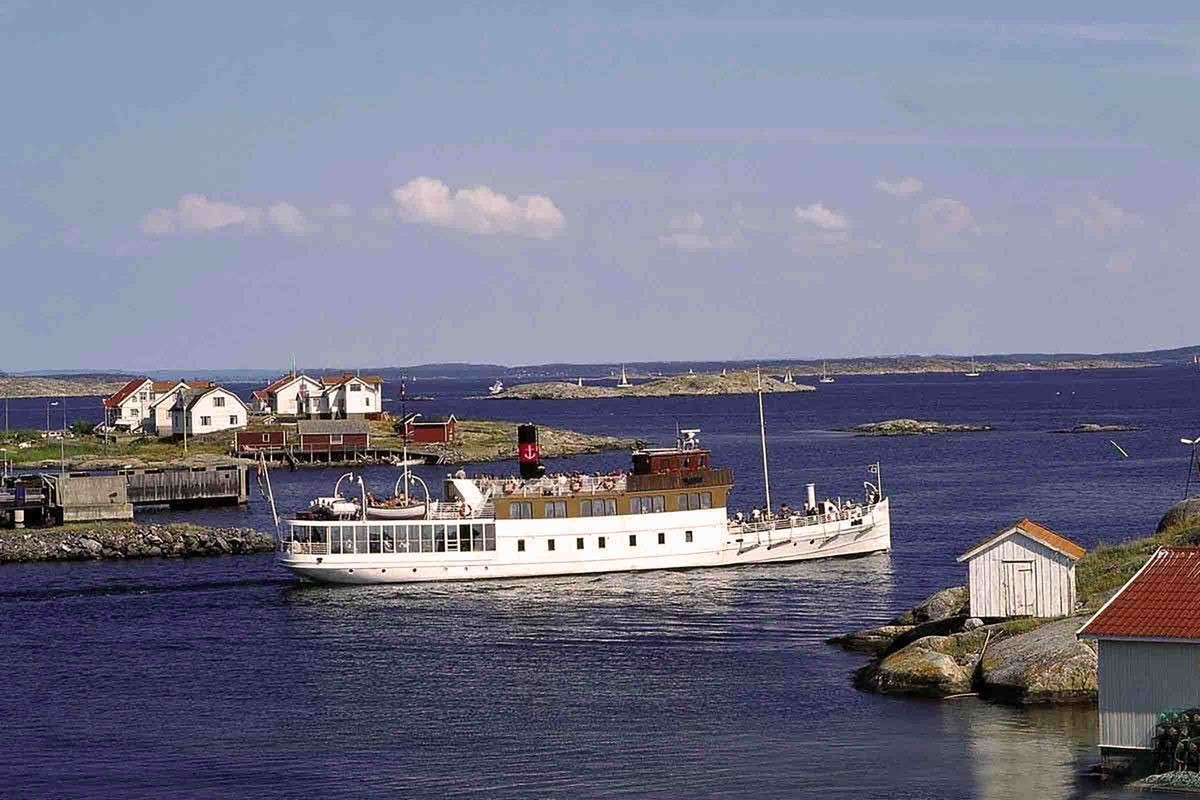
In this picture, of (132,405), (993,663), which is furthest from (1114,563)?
(132,405)

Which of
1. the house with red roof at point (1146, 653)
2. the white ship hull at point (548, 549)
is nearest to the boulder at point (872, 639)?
the house with red roof at point (1146, 653)

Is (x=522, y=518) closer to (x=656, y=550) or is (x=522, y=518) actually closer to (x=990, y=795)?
(x=656, y=550)

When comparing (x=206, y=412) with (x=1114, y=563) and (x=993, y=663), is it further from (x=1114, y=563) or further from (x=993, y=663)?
(x=993, y=663)

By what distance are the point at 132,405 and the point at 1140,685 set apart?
128 metres

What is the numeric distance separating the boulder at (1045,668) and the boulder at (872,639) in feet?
23.3

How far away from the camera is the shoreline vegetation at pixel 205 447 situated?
406ft

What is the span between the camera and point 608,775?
34.3 m

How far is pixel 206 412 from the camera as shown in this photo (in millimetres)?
139500

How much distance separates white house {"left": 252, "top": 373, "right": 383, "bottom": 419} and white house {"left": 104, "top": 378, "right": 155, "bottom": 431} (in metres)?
12.3

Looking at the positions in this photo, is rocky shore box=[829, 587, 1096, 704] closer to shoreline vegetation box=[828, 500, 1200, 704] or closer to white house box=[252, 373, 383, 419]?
shoreline vegetation box=[828, 500, 1200, 704]

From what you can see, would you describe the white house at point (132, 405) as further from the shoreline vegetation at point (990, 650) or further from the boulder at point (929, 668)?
the boulder at point (929, 668)

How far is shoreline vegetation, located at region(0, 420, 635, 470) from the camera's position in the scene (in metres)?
124

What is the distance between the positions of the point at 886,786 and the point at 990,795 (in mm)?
2002

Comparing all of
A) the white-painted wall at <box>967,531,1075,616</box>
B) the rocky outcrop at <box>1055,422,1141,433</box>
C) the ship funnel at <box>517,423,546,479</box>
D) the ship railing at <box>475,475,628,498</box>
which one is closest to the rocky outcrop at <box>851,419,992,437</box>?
the rocky outcrop at <box>1055,422,1141,433</box>
